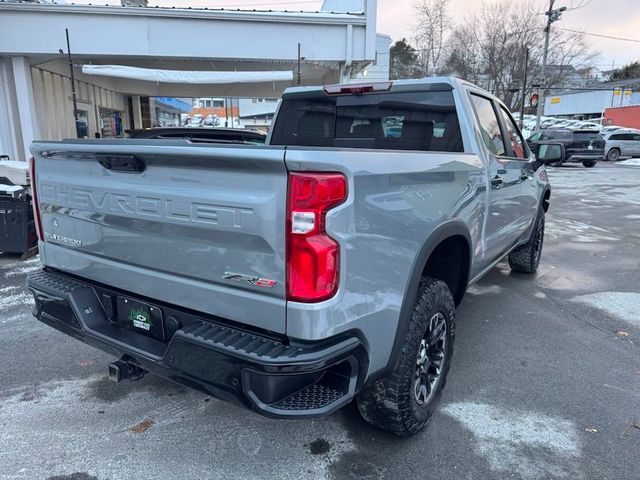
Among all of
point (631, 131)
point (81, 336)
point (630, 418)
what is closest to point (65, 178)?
point (81, 336)

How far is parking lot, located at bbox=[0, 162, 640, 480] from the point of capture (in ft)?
8.16

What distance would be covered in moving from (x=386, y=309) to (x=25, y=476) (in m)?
1.98

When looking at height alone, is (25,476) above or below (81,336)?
below

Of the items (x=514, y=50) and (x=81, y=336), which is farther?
(x=514, y=50)

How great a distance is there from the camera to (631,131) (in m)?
25.5

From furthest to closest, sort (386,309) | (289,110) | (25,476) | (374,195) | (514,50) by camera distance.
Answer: (514,50)
(289,110)
(25,476)
(386,309)
(374,195)

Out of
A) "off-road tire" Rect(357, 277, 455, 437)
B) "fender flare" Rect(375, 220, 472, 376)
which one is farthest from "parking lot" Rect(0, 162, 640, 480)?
"fender flare" Rect(375, 220, 472, 376)

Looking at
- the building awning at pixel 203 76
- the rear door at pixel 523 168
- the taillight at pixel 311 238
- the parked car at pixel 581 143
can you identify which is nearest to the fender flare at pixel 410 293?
the taillight at pixel 311 238

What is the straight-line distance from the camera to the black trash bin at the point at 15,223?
6062mm

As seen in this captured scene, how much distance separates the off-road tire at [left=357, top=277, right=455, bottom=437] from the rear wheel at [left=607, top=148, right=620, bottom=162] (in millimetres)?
27387

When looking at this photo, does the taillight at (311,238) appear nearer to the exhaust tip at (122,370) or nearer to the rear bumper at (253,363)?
the rear bumper at (253,363)

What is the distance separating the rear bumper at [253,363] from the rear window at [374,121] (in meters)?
2.02

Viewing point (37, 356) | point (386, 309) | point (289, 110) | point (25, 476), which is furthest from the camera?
point (289, 110)

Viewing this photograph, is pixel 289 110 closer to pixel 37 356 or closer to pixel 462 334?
pixel 462 334
